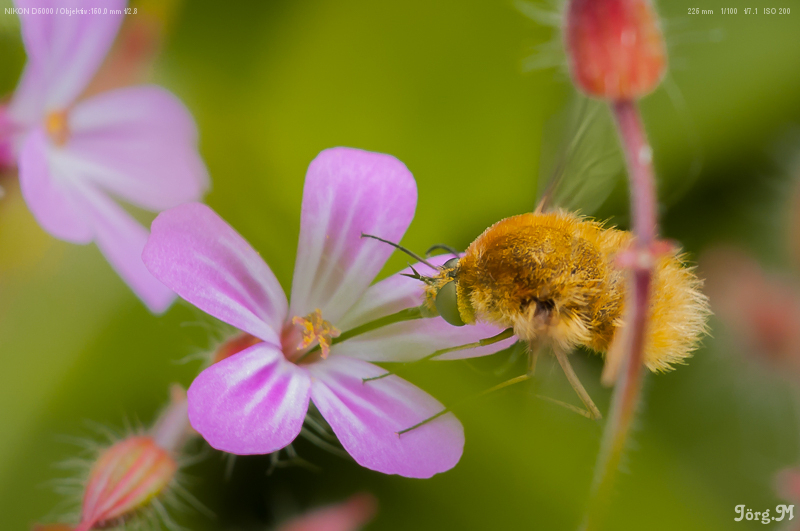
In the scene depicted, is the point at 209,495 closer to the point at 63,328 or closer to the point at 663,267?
the point at 63,328

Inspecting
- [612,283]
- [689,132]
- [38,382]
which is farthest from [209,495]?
[689,132]

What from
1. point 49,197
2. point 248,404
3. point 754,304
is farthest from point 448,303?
point 754,304

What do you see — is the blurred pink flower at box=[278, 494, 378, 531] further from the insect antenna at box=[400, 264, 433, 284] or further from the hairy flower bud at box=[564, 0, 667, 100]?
the hairy flower bud at box=[564, 0, 667, 100]

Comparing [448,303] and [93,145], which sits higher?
[93,145]

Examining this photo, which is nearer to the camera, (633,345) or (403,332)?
(633,345)

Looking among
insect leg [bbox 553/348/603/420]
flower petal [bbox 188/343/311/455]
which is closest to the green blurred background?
insect leg [bbox 553/348/603/420]

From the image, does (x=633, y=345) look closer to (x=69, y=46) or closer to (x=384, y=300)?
(x=384, y=300)
